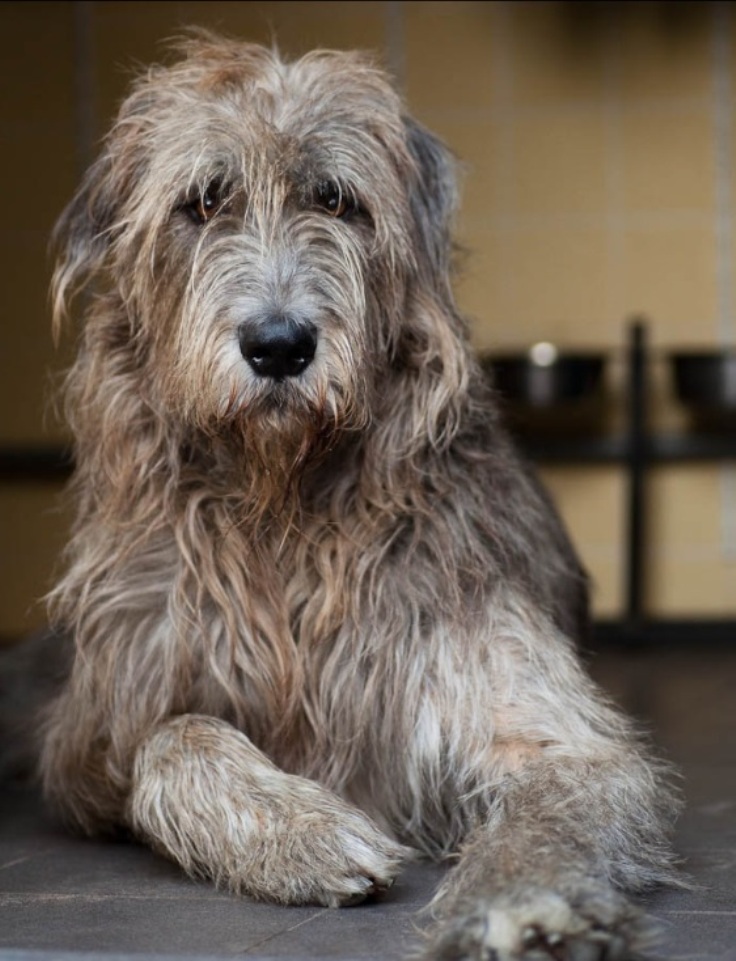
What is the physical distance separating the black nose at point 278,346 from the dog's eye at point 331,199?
Answer: 0.44 metres

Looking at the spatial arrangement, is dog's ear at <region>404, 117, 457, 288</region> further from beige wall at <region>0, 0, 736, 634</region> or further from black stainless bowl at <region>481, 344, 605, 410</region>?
beige wall at <region>0, 0, 736, 634</region>

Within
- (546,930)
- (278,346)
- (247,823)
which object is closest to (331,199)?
(278,346)

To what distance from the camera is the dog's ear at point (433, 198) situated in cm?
353

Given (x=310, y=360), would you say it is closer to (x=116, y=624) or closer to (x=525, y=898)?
(x=116, y=624)

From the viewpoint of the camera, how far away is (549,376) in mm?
7223

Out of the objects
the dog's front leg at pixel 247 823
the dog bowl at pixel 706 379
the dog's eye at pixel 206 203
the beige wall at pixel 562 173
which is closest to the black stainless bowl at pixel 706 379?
the dog bowl at pixel 706 379

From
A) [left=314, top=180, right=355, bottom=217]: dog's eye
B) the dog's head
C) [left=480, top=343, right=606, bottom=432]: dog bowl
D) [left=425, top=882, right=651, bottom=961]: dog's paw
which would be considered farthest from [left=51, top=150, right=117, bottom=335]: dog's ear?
[left=480, top=343, right=606, bottom=432]: dog bowl

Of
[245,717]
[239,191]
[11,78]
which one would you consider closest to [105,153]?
[239,191]

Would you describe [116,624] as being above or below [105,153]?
below

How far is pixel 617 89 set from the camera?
7.69 metres

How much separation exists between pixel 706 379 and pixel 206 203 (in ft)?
14.2

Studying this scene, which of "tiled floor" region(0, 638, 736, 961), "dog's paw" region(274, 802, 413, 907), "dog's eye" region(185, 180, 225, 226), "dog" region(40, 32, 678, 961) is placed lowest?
"tiled floor" region(0, 638, 736, 961)

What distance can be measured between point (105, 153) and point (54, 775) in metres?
1.30

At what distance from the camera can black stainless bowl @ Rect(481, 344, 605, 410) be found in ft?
23.7
